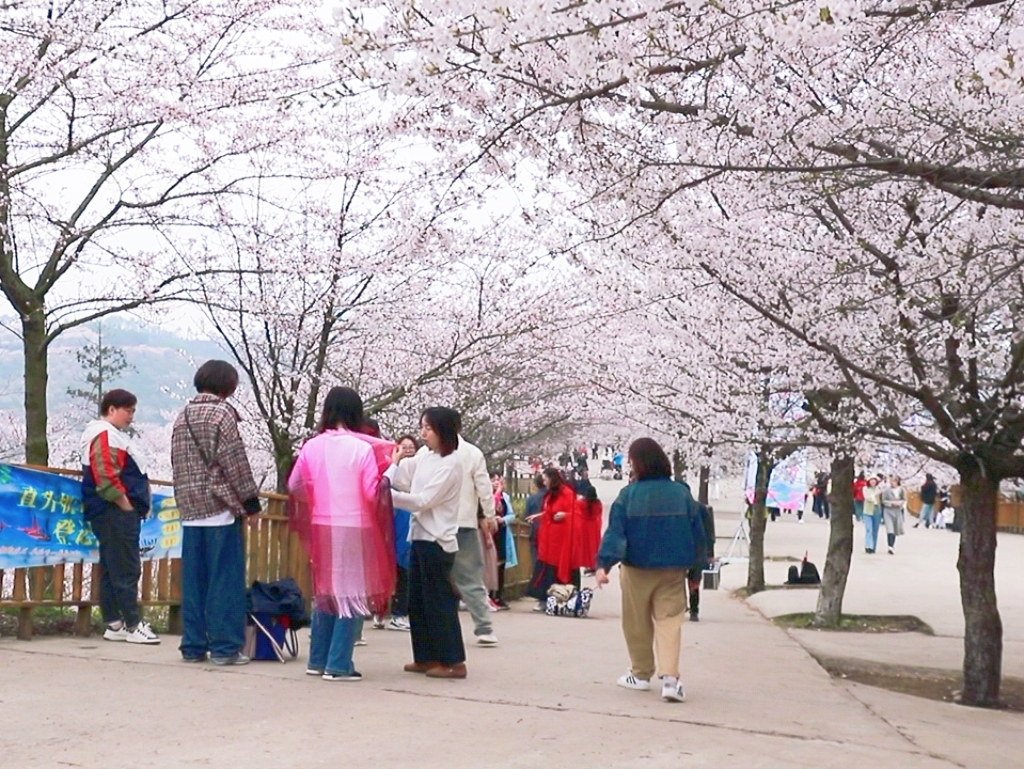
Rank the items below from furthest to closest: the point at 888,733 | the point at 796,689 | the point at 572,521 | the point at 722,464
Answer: the point at 722,464, the point at 572,521, the point at 796,689, the point at 888,733

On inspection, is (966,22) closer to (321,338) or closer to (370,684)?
(370,684)

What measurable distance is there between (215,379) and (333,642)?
5.62 ft

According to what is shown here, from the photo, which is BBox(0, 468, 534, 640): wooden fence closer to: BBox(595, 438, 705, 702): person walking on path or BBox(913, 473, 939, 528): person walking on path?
BBox(595, 438, 705, 702): person walking on path

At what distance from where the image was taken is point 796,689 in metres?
9.38

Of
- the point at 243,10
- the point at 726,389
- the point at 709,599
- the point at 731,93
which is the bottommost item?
the point at 709,599

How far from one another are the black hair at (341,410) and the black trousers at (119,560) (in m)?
1.95

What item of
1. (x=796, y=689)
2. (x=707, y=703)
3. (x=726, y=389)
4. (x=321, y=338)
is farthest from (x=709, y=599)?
(x=707, y=703)

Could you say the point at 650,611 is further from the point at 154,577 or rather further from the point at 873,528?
the point at 873,528

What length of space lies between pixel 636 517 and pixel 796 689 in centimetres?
190

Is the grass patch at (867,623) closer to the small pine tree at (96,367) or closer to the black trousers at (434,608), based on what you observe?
the black trousers at (434,608)

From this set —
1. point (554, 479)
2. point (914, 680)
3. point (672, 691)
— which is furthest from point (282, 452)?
point (672, 691)

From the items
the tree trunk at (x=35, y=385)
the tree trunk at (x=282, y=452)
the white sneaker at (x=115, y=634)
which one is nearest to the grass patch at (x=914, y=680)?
the white sneaker at (x=115, y=634)

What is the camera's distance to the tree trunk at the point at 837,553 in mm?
16172

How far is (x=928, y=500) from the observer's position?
1709 inches
